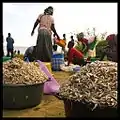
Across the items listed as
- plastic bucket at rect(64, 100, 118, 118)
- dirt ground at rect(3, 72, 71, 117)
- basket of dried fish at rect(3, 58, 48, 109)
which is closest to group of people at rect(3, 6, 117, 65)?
dirt ground at rect(3, 72, 71, 117)

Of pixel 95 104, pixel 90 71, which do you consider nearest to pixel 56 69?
pixel 90 71

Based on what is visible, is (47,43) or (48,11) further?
(47,43)

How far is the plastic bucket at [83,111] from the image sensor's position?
9.96 feet

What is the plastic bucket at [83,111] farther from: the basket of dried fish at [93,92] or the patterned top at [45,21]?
the patterned top at [45,21]

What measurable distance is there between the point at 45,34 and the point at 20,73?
10.9 ft

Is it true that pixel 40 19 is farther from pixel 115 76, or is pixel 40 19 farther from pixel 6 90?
pixel 115 76

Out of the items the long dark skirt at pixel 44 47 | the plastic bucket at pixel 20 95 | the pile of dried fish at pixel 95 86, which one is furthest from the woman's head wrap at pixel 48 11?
the pile of dried fish at pixel 95 86

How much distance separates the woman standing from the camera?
277 inches

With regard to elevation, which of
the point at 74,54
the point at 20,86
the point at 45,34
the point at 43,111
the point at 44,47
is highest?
the point at 45,34

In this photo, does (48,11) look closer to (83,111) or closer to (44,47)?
(44,47)

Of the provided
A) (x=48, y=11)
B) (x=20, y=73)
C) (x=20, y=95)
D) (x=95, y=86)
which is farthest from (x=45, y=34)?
(x=95, y=86)

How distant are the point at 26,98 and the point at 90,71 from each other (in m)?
1.07

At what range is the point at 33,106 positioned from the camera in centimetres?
425

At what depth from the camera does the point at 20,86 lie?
3979mm
